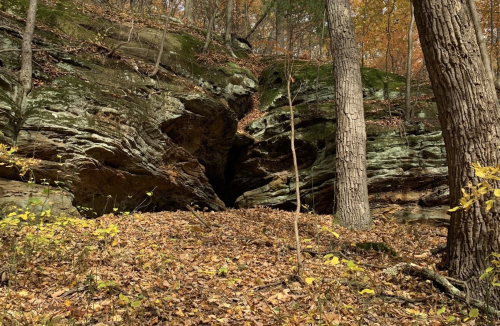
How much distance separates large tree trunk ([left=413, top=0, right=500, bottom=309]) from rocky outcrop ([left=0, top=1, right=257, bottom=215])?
520cm

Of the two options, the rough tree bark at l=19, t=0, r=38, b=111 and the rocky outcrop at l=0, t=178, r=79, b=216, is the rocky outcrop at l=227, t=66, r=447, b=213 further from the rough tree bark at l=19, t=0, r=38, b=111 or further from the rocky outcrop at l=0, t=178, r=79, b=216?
the rough tree bark at l=19, t=0, r=38, b=111

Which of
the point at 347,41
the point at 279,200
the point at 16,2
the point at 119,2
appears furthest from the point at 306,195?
the point at 119,2

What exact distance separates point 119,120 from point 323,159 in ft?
20.6

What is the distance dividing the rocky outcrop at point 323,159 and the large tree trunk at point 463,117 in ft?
16.9

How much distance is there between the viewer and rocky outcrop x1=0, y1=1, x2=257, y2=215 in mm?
6941

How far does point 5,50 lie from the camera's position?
7453mm

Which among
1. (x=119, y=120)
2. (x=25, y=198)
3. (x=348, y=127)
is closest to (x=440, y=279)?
(x=348, y=127)

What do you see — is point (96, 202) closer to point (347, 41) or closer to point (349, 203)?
point (349, 203)

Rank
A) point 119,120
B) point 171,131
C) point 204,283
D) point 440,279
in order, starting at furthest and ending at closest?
point 171,131, point 119,120, point 204,283, point 440,279

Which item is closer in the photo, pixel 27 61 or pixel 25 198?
pixel 25 198

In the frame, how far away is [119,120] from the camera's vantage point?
8086 mm

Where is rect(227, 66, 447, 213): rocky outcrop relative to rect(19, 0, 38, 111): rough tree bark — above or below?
below

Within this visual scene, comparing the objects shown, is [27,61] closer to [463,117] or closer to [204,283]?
[204,283]

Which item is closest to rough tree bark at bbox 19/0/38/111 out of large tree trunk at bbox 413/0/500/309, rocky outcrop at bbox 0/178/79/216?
rocky outcrop at bbox 0/178/79/216
